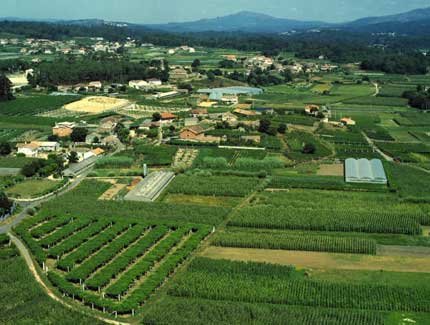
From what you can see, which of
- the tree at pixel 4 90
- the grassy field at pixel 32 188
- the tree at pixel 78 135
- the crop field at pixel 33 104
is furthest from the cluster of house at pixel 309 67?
the grassy field at pixel 32 188

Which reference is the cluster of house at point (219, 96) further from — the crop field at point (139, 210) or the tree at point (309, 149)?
the crop field at point (139, 210)

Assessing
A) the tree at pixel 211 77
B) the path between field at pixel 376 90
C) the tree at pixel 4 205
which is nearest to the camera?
the tree at pixel 4 205

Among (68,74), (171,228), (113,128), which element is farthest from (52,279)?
(68,74)

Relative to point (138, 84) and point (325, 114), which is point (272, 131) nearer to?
point (325, 114)

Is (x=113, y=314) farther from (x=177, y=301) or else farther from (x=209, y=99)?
(x=209, y=99)

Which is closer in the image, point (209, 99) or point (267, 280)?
point (267, 280)

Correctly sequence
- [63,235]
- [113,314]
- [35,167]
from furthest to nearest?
[35,167] → [63,235] → [113,314]

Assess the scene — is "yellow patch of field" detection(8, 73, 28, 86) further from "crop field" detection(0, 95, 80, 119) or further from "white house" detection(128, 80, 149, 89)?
"white house" detection(128, 80, 149, 89)
